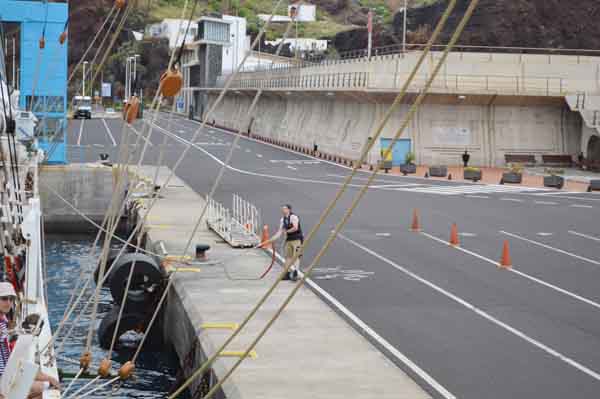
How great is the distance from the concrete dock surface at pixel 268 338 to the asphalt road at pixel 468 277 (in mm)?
972

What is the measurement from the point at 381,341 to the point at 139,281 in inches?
276

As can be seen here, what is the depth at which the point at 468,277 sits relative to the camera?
25125 mm

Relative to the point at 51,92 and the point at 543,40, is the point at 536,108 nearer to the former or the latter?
the point at 51,92

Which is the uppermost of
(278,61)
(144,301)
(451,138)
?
(278,61)

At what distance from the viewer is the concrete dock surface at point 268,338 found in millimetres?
14195

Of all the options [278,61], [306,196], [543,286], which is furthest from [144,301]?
[278,61]

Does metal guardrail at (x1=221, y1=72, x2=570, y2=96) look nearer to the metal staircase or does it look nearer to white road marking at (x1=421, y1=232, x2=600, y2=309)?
the metal staircase

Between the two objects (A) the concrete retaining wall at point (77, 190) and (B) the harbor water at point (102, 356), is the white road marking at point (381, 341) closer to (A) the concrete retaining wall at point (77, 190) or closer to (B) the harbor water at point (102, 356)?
(B) the harbor water at point (102, 356)

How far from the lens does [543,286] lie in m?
24.2

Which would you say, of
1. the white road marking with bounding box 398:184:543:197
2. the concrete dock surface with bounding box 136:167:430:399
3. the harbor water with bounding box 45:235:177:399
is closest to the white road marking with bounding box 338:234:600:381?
the concrete dock surface with bounding box 136:167:430:399

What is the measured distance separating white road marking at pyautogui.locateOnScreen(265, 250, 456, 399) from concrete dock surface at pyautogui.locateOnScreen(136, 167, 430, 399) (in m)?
0.54

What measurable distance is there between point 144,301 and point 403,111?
1615 inches

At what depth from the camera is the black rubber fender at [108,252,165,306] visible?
73.9ft

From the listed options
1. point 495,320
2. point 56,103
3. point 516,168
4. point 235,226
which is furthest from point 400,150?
point 495,320
